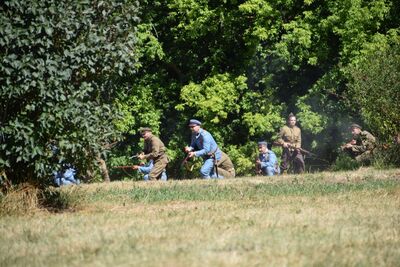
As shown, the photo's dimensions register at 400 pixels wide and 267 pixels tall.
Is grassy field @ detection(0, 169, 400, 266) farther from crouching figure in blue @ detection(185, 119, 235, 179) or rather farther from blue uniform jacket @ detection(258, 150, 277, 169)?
blue uniform jacket @ detection(258, 150, 277, 169)

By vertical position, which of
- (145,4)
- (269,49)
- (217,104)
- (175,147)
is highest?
(145,4)

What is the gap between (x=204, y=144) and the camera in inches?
732

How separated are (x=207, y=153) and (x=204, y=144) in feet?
0.92

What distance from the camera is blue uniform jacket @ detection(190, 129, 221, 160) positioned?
18562mm

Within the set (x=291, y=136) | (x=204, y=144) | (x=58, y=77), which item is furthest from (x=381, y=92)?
(x=58, y=77)

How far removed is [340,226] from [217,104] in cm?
1821

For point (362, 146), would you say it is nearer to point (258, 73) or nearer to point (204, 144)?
point (204, 144)

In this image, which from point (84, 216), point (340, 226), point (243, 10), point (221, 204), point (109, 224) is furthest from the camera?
point (243, 10)

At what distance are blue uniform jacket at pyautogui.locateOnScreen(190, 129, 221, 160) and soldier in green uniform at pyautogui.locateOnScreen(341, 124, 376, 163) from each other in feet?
13.7

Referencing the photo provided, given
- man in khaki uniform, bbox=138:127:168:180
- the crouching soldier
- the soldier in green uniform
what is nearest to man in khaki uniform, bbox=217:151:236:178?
man in khaki uniform, bbox=138:127:168:180

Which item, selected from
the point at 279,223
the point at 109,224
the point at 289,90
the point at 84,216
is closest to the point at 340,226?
the point at 279,223

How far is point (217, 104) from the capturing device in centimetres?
2659

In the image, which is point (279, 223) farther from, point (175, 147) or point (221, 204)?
point (175, 147)

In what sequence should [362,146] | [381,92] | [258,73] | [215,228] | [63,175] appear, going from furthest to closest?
[258,73] → [362,146] → [381,92] → [63,175] → [215,228]
